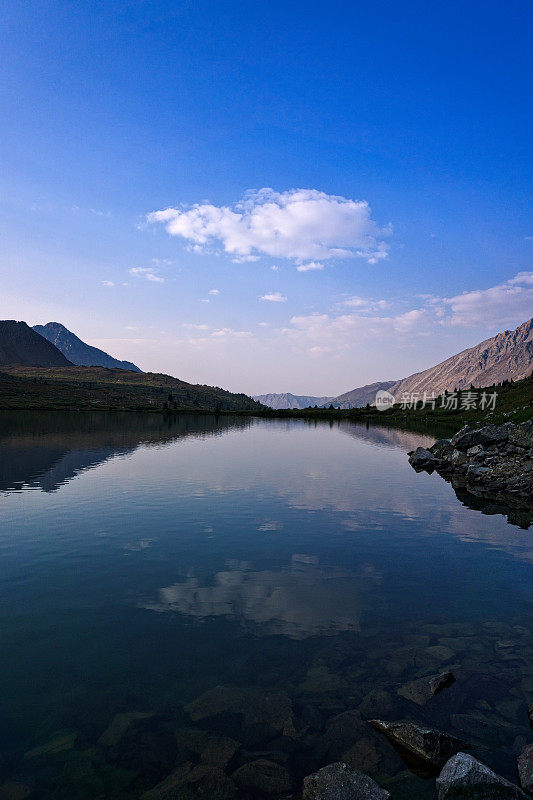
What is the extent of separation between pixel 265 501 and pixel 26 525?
17.5 m

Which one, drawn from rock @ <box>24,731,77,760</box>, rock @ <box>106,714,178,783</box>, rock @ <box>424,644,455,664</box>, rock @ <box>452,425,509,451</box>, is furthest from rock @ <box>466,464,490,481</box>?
rock @ <box>24,731,77,760</box>

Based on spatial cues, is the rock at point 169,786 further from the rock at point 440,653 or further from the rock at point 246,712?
the rock at point 440,653

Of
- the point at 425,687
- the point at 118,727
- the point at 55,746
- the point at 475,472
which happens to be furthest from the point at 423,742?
the point at 475,472

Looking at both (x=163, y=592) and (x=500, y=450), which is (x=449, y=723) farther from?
(x=500, y=450)

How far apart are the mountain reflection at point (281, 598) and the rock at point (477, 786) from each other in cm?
674

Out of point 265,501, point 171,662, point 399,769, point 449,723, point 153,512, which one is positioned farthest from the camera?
point 265,501

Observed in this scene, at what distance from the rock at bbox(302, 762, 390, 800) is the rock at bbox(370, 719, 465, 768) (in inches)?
64.1

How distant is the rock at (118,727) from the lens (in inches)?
382

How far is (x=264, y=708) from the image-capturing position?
10953mm

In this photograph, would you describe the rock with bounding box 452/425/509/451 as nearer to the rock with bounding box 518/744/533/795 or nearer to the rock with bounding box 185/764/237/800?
the rock with bounding box 518/744/533/795

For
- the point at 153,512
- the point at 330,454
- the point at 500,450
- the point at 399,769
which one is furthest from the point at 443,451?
the point at 399,769

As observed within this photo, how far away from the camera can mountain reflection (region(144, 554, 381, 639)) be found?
15.5 meters

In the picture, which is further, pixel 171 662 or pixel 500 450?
pixel 500 450

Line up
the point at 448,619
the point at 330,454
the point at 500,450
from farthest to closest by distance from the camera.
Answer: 1. the point at 330,454
2. the point at 500,450
3. the point at 448,619
